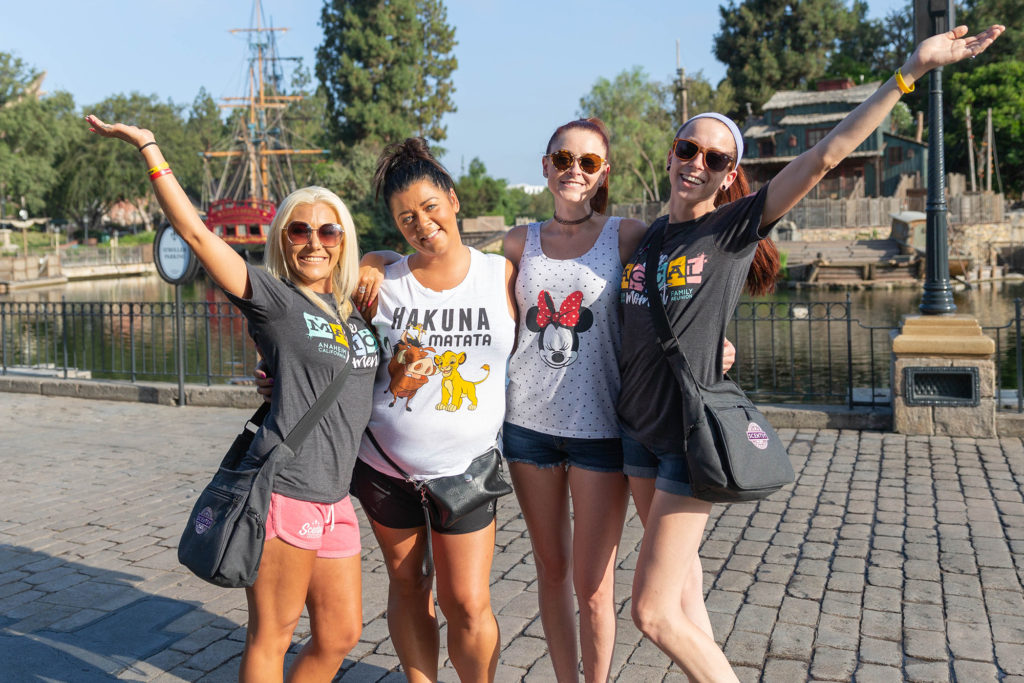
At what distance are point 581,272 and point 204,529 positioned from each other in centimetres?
144

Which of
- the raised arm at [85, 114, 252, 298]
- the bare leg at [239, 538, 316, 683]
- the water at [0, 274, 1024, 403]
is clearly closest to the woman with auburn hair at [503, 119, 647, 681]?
the bare leg at [239, 538, 316, 683]

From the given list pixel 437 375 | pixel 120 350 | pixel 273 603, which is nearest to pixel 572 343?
pixel 437 375

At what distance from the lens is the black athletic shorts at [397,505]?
293 centimetres

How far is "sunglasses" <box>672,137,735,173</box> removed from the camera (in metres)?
2.86

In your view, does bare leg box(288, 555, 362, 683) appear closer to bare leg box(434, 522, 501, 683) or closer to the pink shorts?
the pink shorts

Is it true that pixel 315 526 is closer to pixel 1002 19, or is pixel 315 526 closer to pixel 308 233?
pixel 308 233

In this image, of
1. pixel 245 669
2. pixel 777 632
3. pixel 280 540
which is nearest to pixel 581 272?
pixel 280 540

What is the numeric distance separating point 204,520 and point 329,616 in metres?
0.52

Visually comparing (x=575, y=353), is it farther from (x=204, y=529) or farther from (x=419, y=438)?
(x=204, y=529)

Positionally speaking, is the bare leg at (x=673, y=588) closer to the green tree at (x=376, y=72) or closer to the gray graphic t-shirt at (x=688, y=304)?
the gray graphic t-shirt at (x=688, y=304)

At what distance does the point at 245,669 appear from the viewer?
105 inches

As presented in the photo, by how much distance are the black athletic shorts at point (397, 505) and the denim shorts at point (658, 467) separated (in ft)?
1.62

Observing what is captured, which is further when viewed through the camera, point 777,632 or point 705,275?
point 777,632

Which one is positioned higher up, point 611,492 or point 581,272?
point 581,272
